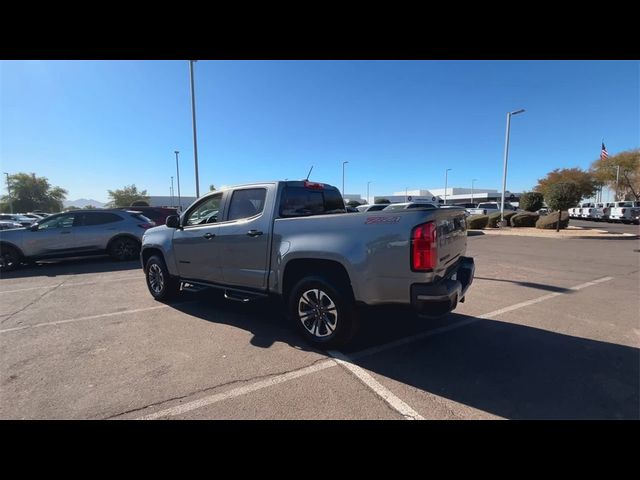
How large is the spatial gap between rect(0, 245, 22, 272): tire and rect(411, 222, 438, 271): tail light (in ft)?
37.3

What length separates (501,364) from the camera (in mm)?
3357

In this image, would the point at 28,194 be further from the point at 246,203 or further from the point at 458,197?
the point at 458,197

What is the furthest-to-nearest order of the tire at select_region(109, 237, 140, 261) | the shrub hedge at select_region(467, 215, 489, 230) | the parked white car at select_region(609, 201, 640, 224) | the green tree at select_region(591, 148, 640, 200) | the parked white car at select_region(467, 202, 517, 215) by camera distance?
the green tree at select_region(591, 148, 640, 200) < the parked white car at select_region(467, 202, 517, 215) < the parked white car at select_region(609, 201, 640, 224) < the shrub hedge at select_region(467, 215, 489, 230) < the tire at select_region(109, 237, 140, 261)

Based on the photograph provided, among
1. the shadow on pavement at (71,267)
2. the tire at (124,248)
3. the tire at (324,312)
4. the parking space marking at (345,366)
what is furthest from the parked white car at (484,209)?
the tire at (324,312)

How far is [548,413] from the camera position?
8.27 ft

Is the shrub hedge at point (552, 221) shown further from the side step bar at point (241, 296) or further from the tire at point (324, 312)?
the side step bar at point (241, 296)

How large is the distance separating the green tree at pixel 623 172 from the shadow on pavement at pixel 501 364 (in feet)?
205

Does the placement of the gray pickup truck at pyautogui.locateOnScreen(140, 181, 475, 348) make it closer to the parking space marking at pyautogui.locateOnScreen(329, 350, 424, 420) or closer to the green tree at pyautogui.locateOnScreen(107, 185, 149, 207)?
the parking space marking at pyautogui.locateOnScreen(329, 350, 424, 420)

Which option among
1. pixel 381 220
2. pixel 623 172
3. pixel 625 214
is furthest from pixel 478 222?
pixel 623 172

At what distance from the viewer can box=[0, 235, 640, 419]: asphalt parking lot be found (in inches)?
104

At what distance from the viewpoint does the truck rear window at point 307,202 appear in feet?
13.7

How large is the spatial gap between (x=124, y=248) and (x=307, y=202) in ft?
27.4

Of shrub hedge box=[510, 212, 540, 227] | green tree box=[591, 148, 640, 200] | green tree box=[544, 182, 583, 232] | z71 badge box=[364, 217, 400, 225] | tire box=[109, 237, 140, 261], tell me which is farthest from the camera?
green tree box=[591, 148, 640, 200]

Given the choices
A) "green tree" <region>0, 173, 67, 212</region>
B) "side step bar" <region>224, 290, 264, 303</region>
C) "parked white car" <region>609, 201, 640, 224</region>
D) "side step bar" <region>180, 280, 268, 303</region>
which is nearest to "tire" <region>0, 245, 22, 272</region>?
"side step bar" <region>180, 280, 268, 303</region>
